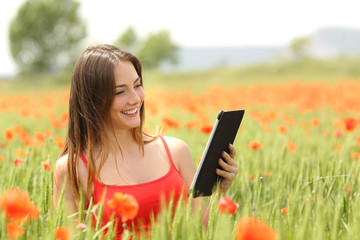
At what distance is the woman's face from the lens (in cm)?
152

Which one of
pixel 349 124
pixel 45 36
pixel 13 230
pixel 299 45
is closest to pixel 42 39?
pixel 45 36

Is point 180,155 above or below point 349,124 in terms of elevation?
above

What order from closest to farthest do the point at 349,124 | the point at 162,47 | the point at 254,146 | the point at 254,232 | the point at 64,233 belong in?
the point at 254,232 < the point at 64,233 < the point at 254,146 < the point at 349,124 < the point at 162,47

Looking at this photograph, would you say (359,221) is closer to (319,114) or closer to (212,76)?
(319,114)

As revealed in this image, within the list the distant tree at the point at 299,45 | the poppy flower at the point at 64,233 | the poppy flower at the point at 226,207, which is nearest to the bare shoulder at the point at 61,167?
the poppy flower at the point at 64,233

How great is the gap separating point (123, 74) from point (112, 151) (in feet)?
1.02

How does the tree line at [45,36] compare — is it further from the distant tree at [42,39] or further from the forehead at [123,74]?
the forehead at [123,74]

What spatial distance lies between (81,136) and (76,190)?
23 cm

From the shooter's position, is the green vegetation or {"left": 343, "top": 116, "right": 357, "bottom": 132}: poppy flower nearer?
{"left": 343, "top": 116, "right": 357, "bottom": 132}: poppy flower

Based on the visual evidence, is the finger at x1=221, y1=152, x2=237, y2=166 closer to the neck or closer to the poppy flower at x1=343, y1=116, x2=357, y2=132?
the neck

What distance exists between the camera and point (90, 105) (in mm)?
1551

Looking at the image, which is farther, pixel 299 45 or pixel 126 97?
pixel 299 45

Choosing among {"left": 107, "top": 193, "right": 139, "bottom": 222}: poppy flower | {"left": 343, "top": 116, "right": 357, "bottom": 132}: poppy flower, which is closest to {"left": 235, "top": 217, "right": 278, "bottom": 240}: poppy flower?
{"left": 107, "top": 193, "right": 139, "bottom": 222}: poppy flower

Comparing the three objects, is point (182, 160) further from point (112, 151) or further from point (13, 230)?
point (13, 230)
